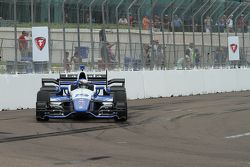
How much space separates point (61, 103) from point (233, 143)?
5536mm

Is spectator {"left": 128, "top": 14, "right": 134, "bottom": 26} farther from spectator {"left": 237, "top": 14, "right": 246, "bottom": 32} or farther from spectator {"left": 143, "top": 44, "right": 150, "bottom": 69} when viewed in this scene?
spectator {"left": 237, "top": 14, "right": 246, "bottom": 32}

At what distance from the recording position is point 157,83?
94.5 ft

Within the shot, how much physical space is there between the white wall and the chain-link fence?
0.63 m

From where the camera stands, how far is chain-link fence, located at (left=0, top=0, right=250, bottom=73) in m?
22.9

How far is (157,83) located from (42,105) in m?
13.3

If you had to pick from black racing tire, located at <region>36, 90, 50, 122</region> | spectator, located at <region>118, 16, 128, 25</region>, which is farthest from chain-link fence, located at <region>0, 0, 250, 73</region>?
black racing tire, located at <region>36, 90, 50, 122</region>

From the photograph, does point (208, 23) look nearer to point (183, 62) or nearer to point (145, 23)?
point (183, 62)

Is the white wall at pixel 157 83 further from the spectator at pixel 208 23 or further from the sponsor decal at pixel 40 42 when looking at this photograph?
the spectator at pixel 208 23

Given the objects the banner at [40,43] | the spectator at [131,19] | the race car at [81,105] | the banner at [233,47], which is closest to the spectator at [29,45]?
the banner at [40,43]

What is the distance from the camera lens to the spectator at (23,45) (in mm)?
22750

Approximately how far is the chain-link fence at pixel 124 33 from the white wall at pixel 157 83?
63 cm

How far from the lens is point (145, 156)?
10.2 metres

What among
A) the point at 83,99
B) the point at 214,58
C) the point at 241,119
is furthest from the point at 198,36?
the point at 83,99

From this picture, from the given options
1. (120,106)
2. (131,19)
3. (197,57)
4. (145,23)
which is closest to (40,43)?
(120,106)
